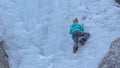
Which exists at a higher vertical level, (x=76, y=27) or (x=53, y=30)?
(x=76, y=27)

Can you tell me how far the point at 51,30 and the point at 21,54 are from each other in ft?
4.60

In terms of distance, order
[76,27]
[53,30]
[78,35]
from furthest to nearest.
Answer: [53,30] → [76,27] → [78,35]

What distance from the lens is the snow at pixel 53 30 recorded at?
1170 centimetres

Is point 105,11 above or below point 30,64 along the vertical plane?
above

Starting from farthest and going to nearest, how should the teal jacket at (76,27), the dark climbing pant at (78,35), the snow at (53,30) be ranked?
the teal jacket at (76,27) < the dark climbing pant at (78,35) < the snow at (53,30)

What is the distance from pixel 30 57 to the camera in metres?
Answer: 12.5

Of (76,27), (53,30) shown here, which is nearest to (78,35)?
(76,27)

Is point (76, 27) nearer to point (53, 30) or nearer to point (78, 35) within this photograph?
point (78, 35)

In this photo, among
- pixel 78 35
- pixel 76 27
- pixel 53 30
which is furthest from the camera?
pixel 53 30

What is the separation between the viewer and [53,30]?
43.2 ft

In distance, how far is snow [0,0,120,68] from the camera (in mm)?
11703

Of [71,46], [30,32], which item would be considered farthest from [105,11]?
[30,32]

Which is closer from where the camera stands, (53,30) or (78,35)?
(78,35)

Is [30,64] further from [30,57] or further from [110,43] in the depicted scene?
[110,43]
